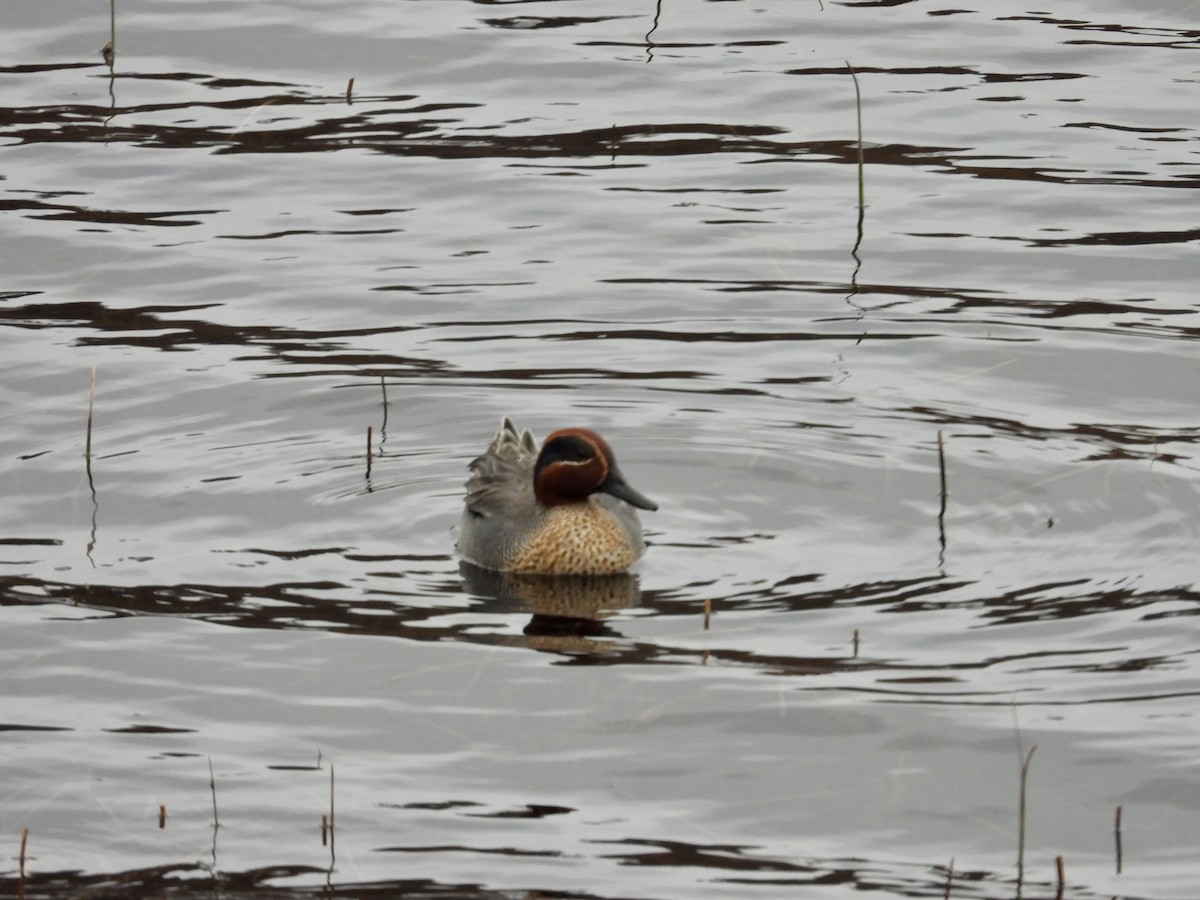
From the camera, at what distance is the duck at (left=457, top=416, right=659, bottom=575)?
10680 millimetres

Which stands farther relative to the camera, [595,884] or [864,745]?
[864,745]

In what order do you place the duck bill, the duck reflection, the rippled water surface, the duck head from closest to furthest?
the rippled water surface, the duck reflection, the duck bill, the duck head

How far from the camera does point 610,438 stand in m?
12.0

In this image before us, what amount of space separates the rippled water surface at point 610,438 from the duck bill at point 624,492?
373 millimetres

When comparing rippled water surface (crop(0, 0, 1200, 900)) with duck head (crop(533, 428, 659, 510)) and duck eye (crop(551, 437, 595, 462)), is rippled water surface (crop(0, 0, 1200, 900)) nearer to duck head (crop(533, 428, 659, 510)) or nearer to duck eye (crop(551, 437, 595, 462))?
duck head (crop(533, 428, 659, 510))

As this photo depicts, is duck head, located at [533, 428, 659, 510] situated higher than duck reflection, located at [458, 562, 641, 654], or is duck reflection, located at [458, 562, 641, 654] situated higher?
duck head, located at [533, 428, 659, 510]

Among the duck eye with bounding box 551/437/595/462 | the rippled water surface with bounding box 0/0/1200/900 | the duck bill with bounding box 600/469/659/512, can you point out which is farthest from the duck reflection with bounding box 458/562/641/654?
the duck eye with bounding box 551/437/595/462

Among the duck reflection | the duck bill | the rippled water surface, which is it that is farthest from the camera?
the duck bill

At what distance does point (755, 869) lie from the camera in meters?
7.35

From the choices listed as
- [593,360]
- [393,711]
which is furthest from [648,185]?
[393,711]

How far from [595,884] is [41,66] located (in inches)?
498

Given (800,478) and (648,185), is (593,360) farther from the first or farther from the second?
(648,185)

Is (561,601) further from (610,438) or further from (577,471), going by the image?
(610,438)

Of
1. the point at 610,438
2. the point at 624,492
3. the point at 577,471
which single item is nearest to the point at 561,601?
the point at 624,492
